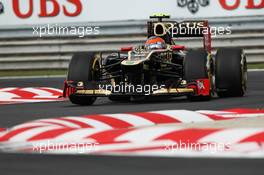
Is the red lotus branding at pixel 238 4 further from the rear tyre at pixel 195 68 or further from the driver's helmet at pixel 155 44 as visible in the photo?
the rear tyre at pixel 195 68

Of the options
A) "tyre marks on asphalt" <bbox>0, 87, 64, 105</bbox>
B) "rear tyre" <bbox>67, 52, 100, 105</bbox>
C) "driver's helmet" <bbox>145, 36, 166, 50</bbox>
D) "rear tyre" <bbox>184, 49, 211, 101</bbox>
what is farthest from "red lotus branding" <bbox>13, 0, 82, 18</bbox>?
"rear tyre" <bbox>184, 49, 211, 101</bbox>

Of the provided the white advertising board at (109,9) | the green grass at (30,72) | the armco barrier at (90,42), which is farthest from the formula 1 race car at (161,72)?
the green grass at (30,72)

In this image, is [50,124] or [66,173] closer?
[66,173]

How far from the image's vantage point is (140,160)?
7320mm

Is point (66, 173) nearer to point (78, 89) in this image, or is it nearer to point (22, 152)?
point (22, 152)

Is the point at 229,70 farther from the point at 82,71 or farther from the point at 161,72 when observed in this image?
the point at 82,71

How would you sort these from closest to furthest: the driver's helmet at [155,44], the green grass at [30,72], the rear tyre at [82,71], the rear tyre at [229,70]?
the rear tyre at [82,71], the rear tyre at [229,70], the driver's helmet at [155,44], the green grass at [30,72]

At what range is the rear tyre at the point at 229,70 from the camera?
1478 cm

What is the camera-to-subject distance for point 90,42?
2209 centimetres

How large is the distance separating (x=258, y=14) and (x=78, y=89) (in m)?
7.97

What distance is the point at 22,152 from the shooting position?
26.5 feet

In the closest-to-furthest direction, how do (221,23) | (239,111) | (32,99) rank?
(239,111), (32,99), (221,23)

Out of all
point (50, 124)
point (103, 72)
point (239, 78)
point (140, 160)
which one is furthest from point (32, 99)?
point (140, 160)

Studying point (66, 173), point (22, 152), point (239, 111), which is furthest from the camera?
point (239, 111)
